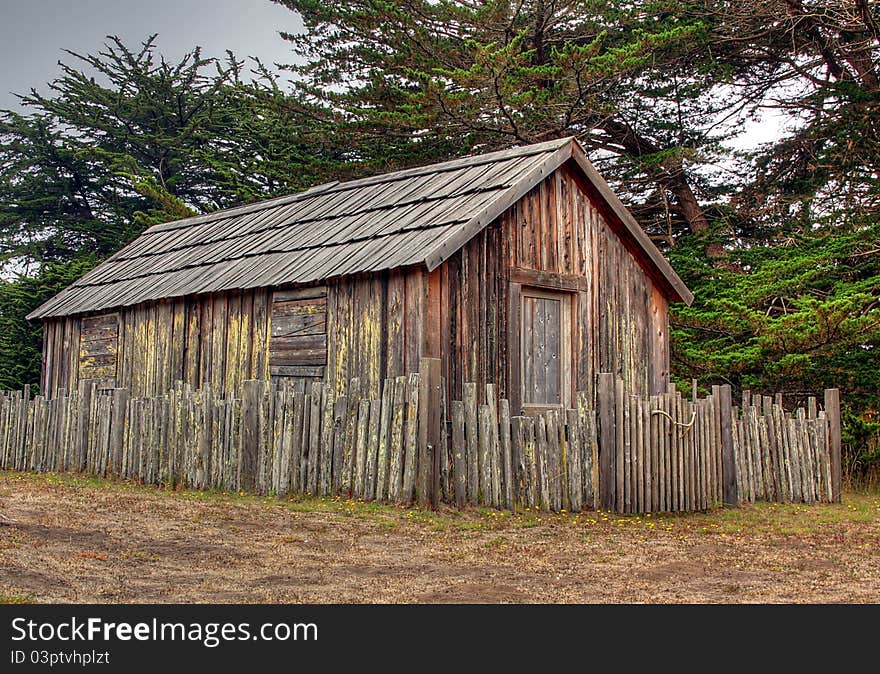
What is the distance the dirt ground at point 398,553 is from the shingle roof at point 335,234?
12.6 feet

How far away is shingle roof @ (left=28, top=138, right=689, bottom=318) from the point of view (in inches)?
539

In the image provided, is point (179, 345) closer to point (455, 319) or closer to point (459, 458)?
point (455, 319)

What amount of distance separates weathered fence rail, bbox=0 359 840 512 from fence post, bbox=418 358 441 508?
0.04 ft

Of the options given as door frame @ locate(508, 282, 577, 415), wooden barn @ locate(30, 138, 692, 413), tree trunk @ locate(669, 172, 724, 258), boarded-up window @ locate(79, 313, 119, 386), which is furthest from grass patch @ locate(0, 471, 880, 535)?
tree trunk @ locate(669, 172, 724, 258)

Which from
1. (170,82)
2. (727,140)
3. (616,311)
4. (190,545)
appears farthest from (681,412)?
(170,82)

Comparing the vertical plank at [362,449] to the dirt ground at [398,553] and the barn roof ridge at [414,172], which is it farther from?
the barn roof ridge at [414,172]

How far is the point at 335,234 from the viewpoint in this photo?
15867mm

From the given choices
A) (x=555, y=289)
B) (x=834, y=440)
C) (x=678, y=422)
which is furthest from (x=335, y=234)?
(x=834, y=440)

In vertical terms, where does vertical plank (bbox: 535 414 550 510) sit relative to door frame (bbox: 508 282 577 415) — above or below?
below

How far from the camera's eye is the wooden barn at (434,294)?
13.4 m

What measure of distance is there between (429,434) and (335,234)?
558cm

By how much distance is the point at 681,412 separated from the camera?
12.1 metres

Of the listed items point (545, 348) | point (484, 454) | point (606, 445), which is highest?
point (545, 348)

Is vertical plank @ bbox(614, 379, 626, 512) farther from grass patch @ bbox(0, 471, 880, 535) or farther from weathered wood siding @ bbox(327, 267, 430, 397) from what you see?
weathered wood siding @ bbox(327, 267, 430, 397)
